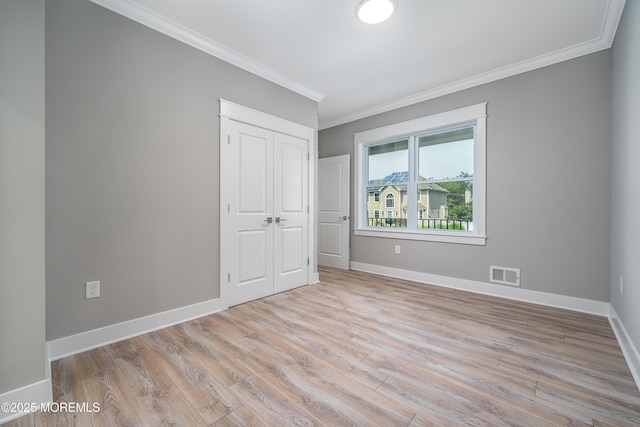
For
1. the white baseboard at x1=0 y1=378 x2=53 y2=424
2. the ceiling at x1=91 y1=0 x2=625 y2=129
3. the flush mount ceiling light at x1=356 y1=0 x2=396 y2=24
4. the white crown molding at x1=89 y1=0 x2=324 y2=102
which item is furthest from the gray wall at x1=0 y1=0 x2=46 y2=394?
the flush mount ceiling light at x1=356 y1=0 x2=396 y2=24

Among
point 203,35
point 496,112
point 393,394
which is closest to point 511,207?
point 496,112

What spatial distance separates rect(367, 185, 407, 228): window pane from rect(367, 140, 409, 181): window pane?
0.16 meters

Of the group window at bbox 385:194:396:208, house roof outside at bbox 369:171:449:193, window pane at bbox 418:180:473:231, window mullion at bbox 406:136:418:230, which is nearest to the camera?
window pane at bbox 418:180:473:231

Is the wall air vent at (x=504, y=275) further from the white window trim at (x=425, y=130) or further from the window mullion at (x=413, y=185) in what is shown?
the window mullion at (x=413, y=185)

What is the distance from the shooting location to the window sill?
11.3 feet

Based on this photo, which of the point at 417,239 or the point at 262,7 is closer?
the point at 262,7

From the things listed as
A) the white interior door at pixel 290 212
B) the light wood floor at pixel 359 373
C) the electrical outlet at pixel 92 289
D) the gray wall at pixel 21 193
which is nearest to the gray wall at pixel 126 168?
the electrical outlet at pixel 92 289

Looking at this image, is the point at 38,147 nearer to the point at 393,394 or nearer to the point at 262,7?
the point at 262,7

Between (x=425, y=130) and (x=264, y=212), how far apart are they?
8.50 feet

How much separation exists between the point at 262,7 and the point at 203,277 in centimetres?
248

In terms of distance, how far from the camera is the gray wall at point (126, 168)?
1.93 metres

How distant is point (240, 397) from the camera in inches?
59.4

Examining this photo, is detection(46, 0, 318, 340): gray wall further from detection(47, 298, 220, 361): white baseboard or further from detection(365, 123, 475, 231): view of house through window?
detection(365, 123, 475, 231): view of house through window

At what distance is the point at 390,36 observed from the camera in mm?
2582
